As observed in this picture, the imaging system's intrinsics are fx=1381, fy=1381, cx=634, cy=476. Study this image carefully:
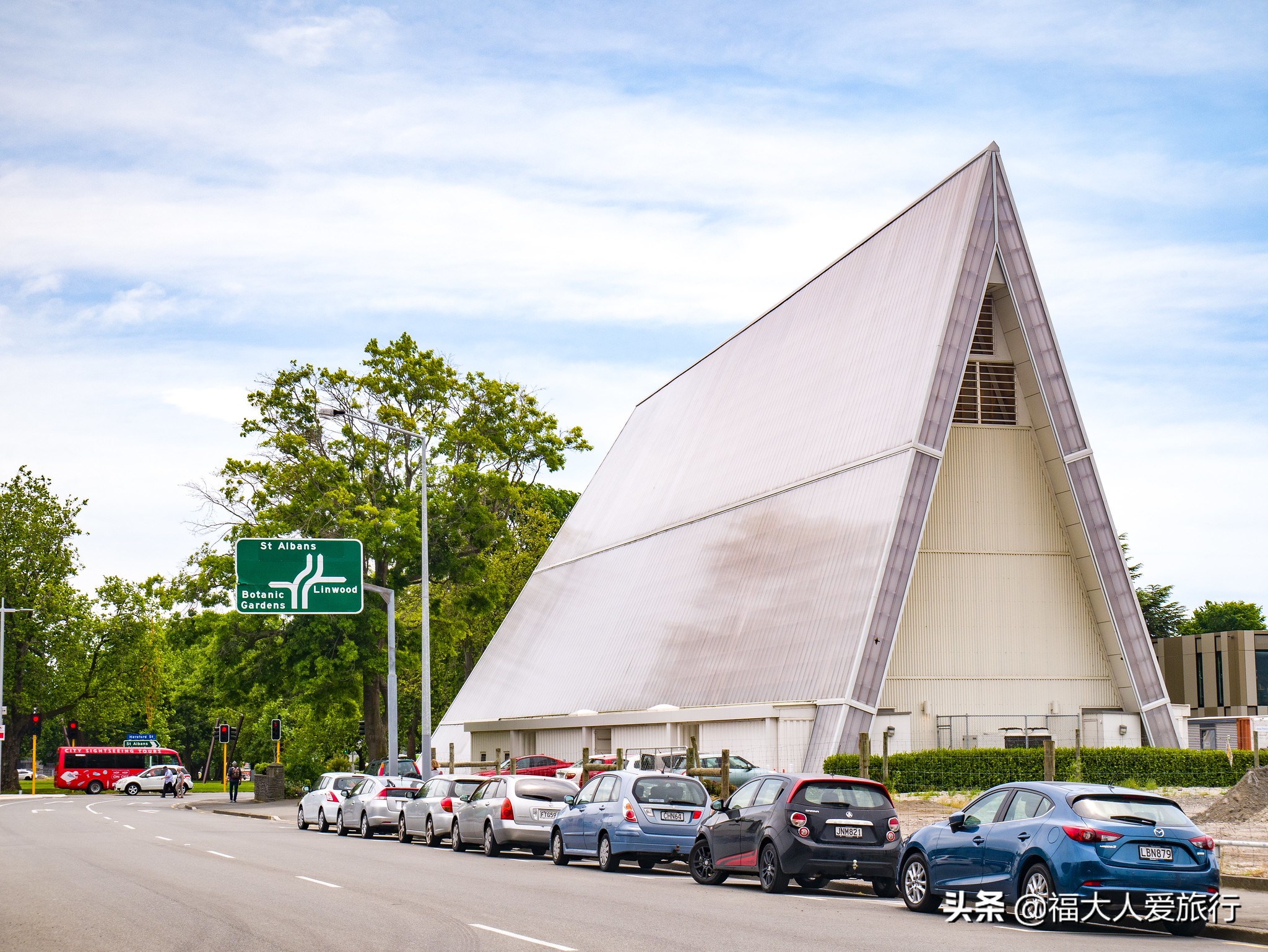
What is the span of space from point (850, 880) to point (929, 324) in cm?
1706

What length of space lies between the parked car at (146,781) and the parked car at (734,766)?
55816mm

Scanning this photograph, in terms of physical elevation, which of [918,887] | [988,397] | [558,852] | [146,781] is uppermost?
[988,397]

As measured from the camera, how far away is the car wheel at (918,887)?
15594 millimetres

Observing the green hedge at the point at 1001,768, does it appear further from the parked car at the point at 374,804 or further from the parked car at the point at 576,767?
the parked car at the point at 374,804

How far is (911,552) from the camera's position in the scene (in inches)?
1236

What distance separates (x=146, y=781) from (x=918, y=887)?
255 ft

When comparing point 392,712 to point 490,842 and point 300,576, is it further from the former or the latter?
point 490,842

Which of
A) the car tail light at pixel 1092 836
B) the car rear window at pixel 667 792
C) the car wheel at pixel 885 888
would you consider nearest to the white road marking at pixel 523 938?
the car tail light at pixel 1092 836

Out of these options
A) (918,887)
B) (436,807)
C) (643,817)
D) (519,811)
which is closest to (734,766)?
(436,807)

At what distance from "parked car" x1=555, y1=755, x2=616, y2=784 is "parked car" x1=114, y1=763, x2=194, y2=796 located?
48649 millimetres

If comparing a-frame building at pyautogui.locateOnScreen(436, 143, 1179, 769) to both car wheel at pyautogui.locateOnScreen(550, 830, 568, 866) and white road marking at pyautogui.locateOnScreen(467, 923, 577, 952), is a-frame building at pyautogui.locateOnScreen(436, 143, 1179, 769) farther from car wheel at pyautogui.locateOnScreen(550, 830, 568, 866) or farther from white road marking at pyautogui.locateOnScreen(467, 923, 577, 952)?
white road marking at pyautogui.locateOnScreen(467, 923, 577, 952)

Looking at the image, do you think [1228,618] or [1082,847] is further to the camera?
[1228,618]

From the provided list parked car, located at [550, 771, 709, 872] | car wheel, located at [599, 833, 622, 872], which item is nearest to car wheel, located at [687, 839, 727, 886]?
parked car, located at [550, 771, 709, 872]

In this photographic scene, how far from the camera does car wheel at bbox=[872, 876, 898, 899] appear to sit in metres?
17.8
